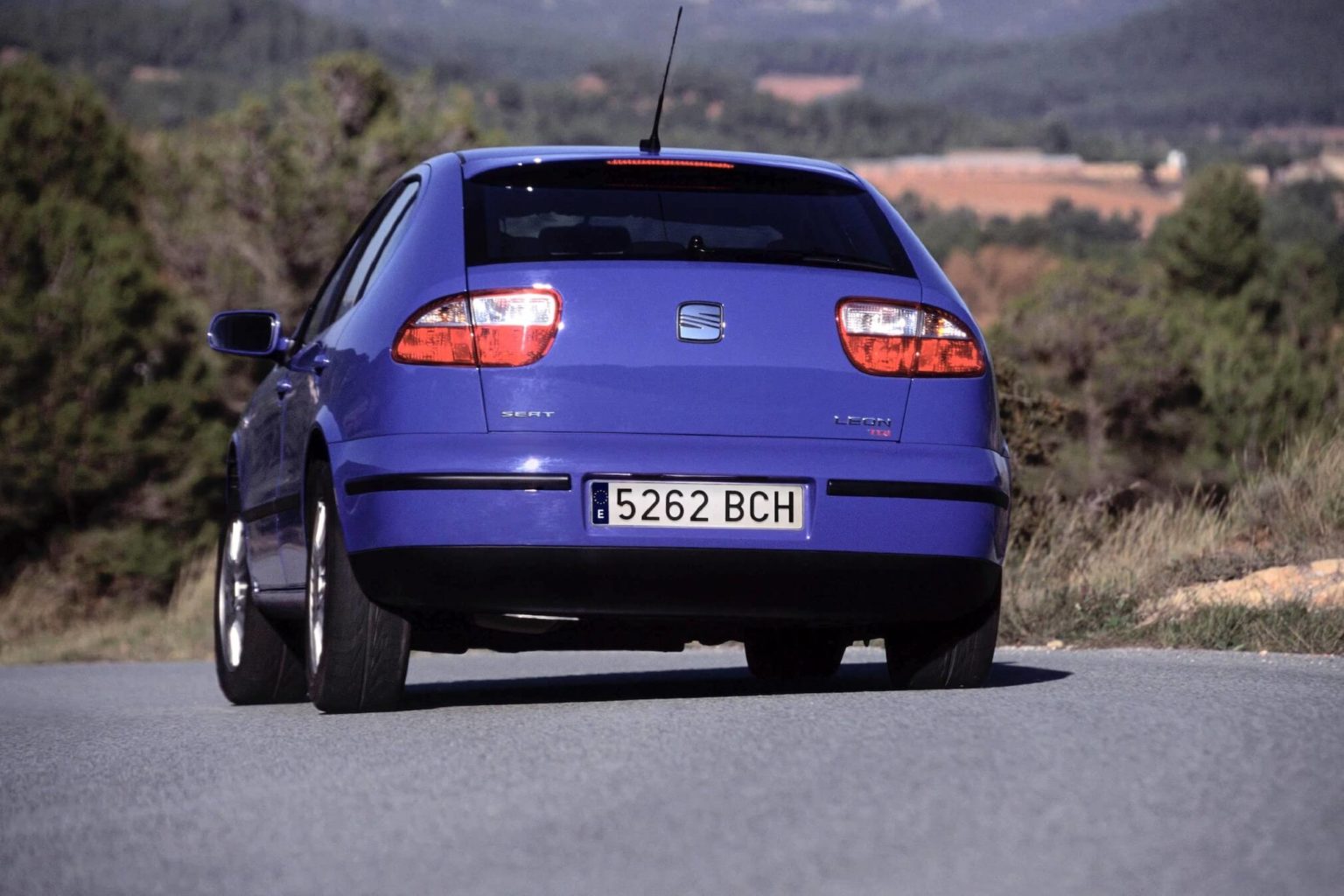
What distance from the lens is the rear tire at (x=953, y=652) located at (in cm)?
644

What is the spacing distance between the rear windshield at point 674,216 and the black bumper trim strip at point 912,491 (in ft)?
2.17

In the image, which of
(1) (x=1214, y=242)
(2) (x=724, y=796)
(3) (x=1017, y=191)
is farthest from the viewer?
(3) (x=1017, y=191)

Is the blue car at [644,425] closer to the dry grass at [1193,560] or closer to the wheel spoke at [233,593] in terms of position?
the wheel spoke at [233,593]

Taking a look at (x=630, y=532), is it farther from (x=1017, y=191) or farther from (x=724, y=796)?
(x=1017, y=191)

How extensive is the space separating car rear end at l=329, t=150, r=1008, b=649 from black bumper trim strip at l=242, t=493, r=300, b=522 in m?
0.87

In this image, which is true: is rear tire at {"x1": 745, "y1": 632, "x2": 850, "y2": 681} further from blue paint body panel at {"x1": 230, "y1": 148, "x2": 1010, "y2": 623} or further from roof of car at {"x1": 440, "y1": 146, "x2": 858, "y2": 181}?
roof of car at {"x1": 440, "y1": 146, "x2": 858, "y2": 181}

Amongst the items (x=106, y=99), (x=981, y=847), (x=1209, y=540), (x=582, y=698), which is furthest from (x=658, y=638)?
(x=106, y=99)

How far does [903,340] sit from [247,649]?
3.26 meters

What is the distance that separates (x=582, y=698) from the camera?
7.07m

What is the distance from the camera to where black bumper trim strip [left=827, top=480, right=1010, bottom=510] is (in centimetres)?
574

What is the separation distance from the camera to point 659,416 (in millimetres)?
5676

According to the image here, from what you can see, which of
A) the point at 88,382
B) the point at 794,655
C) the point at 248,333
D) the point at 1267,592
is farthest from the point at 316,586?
the point at 88,382

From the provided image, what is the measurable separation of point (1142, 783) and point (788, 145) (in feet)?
Answer: 490

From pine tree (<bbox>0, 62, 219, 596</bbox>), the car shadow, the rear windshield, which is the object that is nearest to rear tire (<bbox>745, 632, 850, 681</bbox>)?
the car shadow
